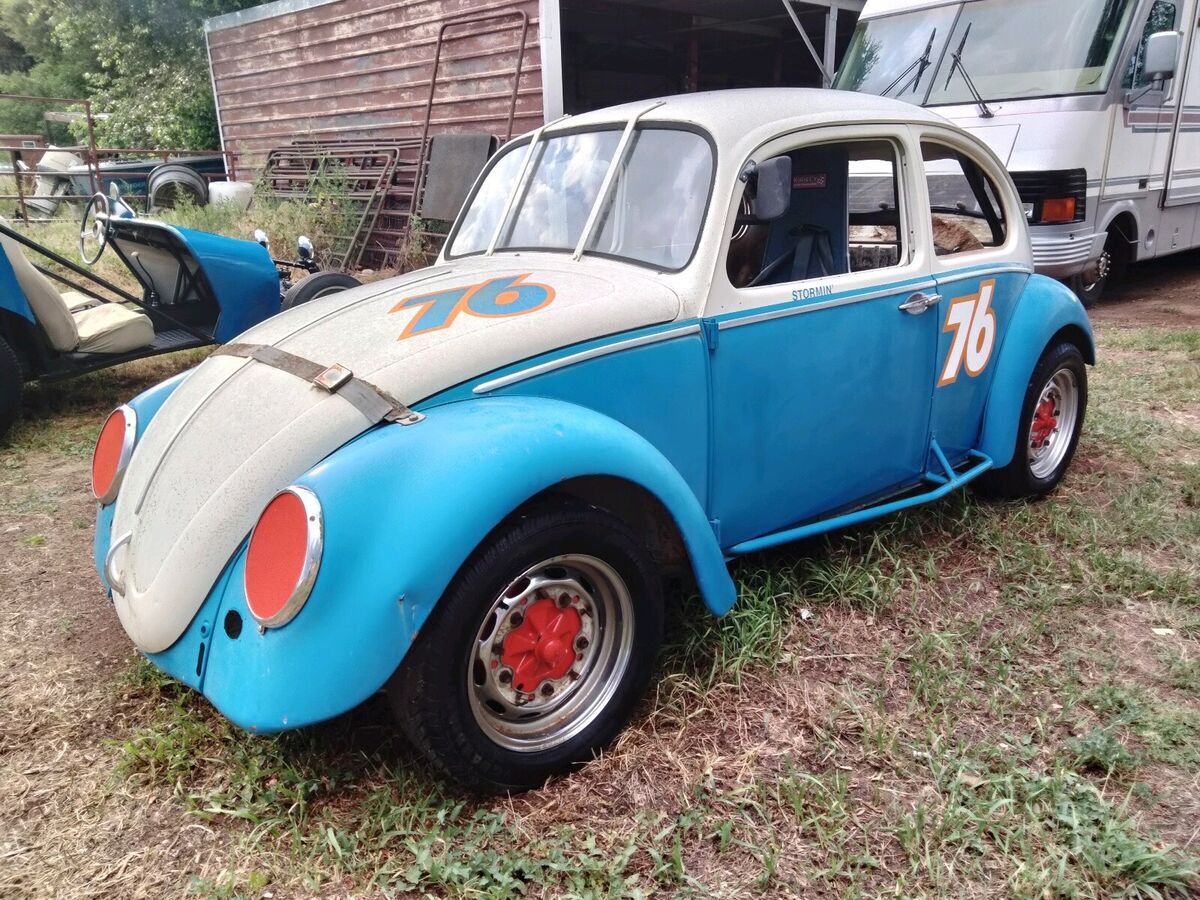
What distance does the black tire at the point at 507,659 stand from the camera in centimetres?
208

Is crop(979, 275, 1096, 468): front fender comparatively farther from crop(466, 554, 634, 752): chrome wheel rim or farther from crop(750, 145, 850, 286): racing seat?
crop(466, 554, 634, 752): chrome wheel rim

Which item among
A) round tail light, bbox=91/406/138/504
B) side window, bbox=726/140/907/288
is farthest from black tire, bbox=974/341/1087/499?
round tail light, bbox=91/406/138/504

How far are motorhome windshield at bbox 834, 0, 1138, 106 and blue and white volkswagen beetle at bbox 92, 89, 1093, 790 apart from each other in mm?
3908

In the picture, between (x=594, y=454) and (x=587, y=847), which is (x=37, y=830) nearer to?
(x=587, y=847)

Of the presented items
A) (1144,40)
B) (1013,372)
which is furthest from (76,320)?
(1144,40)

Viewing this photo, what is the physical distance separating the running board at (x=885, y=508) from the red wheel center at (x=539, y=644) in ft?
2.48

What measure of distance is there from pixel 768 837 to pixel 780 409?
1.32 meters

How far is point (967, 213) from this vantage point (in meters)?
3.93

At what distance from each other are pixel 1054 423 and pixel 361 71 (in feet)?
32.3

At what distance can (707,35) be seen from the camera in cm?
1495

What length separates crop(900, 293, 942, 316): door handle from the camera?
126 inches

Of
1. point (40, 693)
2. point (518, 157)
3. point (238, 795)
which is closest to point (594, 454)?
point (238, 795)

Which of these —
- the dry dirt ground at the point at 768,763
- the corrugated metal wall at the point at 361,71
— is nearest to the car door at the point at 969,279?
the dry dirt ground at the point at 768,763

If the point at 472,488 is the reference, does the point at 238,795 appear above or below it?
below
